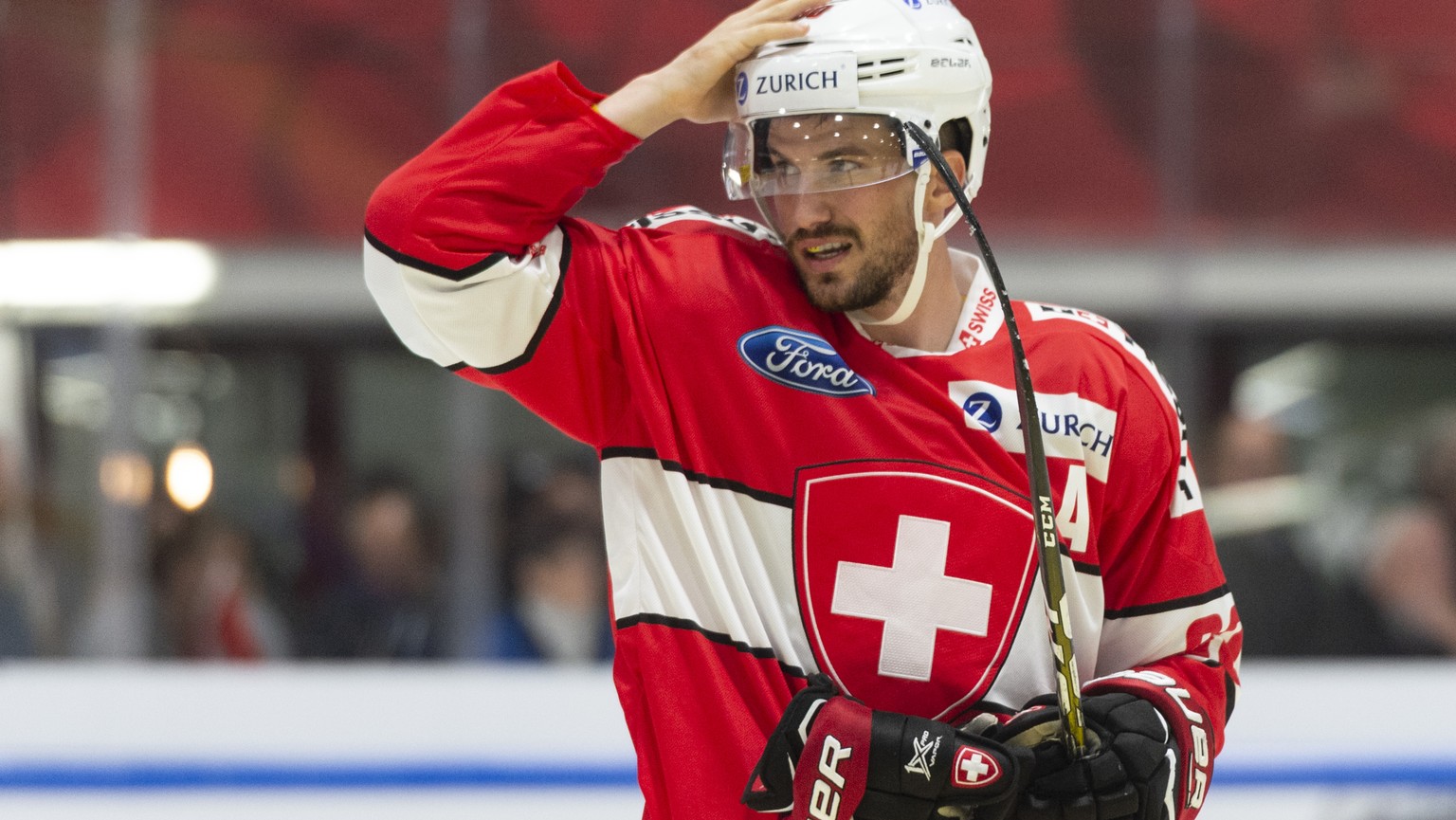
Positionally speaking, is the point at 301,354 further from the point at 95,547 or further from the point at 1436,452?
the point at 1436,452

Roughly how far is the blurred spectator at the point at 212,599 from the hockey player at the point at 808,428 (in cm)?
240

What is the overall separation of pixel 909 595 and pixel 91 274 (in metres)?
3.08

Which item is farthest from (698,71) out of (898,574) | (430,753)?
(430,753)

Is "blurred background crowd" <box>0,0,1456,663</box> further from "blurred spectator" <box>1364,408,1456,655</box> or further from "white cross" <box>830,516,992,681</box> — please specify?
"white cross" <box>830,516,992,681</box>

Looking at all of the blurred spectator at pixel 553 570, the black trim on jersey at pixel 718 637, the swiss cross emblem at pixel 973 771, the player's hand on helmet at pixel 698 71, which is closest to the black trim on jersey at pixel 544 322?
the player's hand on helmet at pixel 698 71

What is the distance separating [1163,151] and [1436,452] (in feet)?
3.34

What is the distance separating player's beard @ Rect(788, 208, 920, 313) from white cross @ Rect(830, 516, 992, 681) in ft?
0.67

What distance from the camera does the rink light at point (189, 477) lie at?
3914mm

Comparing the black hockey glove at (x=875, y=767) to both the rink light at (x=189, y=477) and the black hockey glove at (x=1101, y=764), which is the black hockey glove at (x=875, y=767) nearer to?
the black hockey glove at (x=1101, y=764)

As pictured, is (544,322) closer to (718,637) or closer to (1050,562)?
(718,637)


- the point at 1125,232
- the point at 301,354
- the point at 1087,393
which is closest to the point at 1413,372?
the point at 1125,232

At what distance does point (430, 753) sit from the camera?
2264 millimetres

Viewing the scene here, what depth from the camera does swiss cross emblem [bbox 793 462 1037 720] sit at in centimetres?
146

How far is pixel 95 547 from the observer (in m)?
Answer: 3.84
